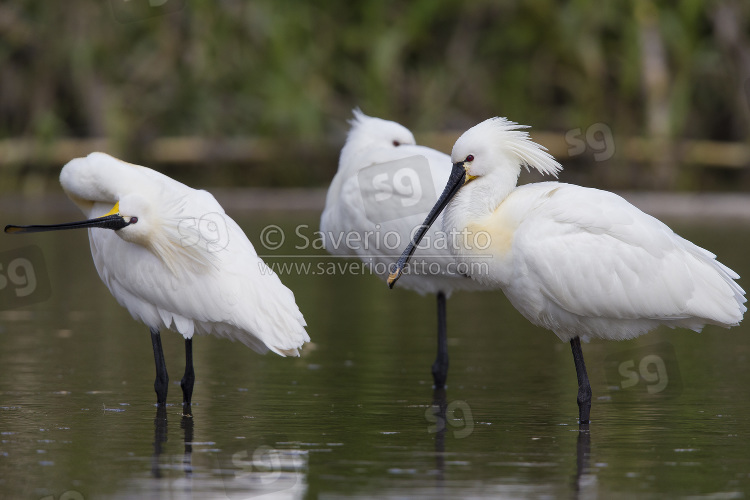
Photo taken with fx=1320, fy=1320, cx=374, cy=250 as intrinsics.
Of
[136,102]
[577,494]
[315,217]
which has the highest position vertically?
[136,102]

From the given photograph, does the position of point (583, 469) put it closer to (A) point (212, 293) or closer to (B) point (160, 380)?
(A) point (212, 293)

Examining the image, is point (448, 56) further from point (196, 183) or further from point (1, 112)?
point (1, 112)

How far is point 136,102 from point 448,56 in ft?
21.3

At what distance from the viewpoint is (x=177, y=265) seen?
7.76 metres

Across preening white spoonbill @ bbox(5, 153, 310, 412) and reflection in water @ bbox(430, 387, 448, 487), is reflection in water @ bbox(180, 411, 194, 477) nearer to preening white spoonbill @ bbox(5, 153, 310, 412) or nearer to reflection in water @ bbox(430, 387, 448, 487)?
preening white spoonbill @ bbox(5, 153, 310, 412)

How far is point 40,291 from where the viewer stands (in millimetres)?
→ 13633

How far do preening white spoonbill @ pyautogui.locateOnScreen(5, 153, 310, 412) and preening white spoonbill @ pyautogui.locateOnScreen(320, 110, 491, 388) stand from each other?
152cm

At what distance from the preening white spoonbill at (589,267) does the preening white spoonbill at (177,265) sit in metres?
1.17

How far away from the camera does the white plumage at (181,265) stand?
25.1 feet

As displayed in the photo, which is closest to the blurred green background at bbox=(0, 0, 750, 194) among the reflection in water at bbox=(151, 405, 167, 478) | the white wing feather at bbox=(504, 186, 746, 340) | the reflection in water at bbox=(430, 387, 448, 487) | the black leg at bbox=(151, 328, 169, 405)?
the reflection in water at bbox=(430, 387, 448, 487)

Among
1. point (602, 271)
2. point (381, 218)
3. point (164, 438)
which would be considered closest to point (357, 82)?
point (381, 218)

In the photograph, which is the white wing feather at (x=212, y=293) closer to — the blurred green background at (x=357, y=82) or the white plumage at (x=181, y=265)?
the white plumage at (x=181, y=265)

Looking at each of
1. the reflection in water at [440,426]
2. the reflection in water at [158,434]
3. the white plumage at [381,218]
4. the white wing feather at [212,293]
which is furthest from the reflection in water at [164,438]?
the white plumage at [381,218]

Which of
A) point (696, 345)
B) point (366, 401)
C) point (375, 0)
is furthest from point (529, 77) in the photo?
point (366, 401)
